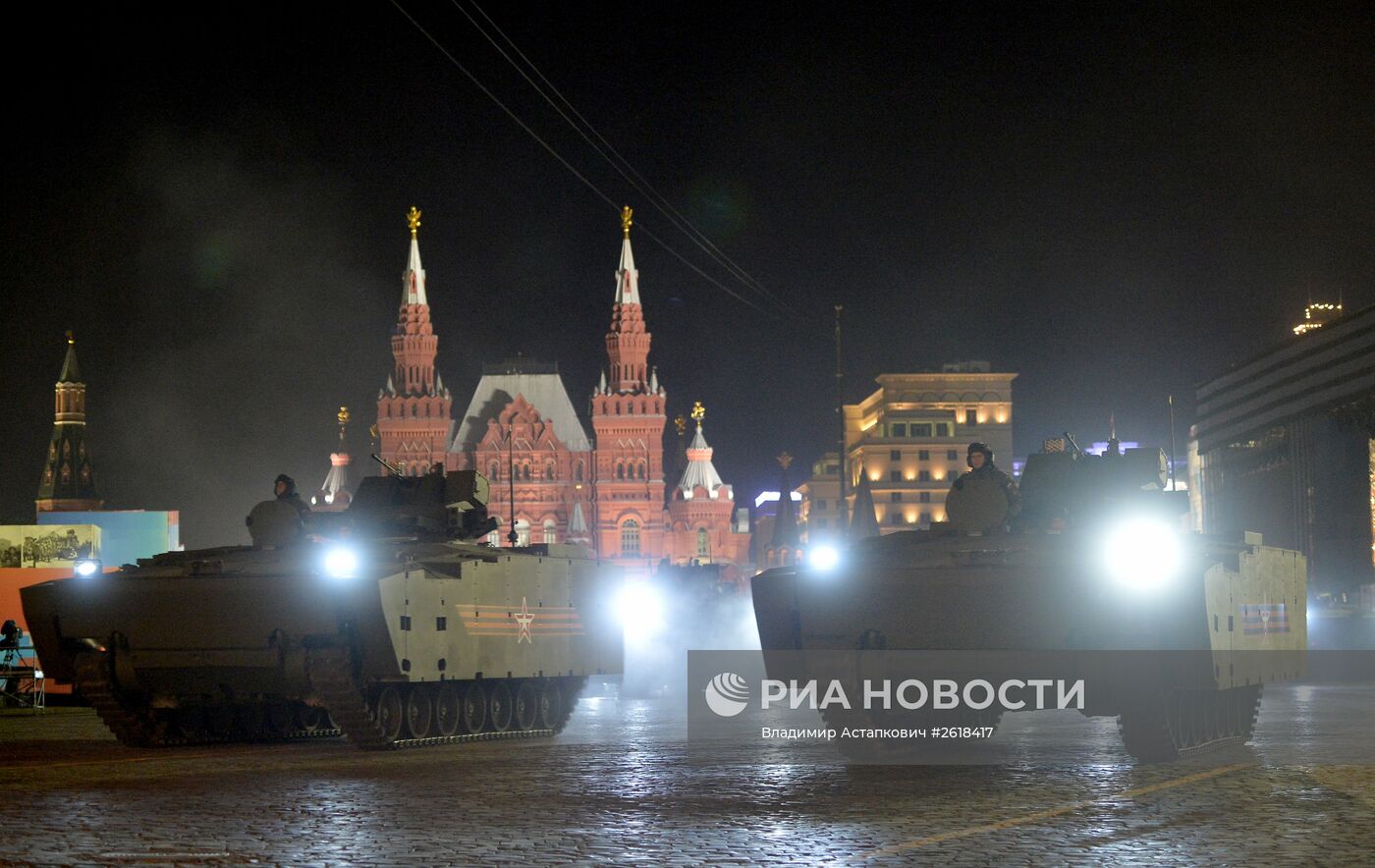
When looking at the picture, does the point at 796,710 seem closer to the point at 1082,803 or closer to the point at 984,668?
the point at 984,668

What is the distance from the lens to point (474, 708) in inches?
785

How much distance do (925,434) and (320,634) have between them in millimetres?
146025

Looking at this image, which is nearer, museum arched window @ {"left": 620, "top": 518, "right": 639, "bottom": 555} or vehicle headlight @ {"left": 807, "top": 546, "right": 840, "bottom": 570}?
vehicle headlight @ {"left": 807, "top": 546, "right": 840, "bottom": 570}

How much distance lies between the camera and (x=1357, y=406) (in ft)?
301

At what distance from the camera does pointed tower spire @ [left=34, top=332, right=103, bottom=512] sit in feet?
363

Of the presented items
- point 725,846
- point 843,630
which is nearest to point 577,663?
point 843,630

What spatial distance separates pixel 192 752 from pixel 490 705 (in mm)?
3452

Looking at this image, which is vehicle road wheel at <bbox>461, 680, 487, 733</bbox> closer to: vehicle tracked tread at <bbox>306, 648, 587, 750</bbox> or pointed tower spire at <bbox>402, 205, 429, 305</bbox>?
vehicle tracked tread at <bbox>306, 648, 587, 750</bbox>

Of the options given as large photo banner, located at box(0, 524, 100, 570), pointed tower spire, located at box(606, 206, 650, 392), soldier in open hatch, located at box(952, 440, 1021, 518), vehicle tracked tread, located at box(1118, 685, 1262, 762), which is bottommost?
vehicle tracked tread, located at box(1118, 685, 1262, 762)

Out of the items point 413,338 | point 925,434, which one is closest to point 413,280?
point 413,338

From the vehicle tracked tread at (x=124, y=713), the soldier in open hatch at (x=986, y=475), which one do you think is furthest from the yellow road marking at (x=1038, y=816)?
the vehicle tracked tread at (x=124, y=713)

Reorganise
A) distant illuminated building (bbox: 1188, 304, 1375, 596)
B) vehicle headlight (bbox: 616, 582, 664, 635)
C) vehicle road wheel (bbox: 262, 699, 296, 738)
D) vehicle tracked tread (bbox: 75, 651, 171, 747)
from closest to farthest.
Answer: vehicle tracked tread (bbox: 75, 651, 171, 747) < vehicle road wheel (bbox: 262, 699, 296, 738) < vehicle headlight (bbox: 616, 582, 664, 635) < distant illuminated building (bbox: 1188, 304, 1375, 596)

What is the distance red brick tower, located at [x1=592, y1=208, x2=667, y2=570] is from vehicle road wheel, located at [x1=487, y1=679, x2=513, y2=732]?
11093 centimetres

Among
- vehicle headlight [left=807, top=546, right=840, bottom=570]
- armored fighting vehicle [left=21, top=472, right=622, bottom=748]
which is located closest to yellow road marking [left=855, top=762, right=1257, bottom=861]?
vehicle headlight [left=807, top=546, right=840, bottom=570]
